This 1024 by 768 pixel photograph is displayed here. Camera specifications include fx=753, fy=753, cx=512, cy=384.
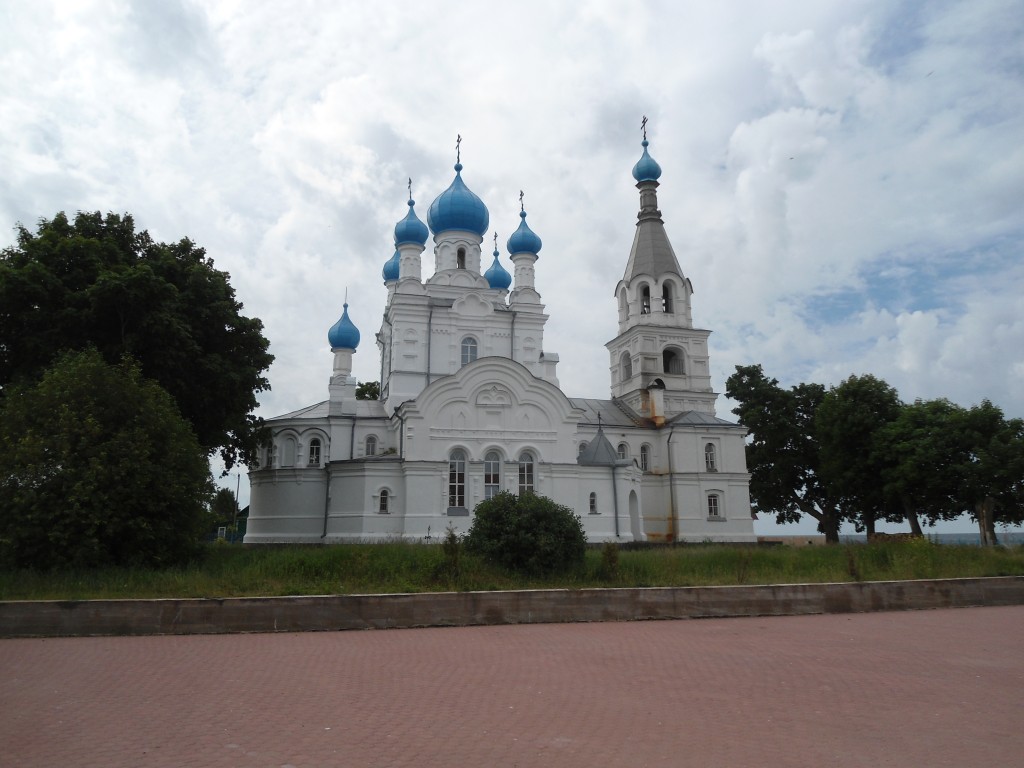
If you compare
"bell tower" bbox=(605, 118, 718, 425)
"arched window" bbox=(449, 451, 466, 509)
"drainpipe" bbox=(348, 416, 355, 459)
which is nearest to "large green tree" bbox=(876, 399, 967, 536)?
"bell tower" bbox=(605, 118, 718, 425)

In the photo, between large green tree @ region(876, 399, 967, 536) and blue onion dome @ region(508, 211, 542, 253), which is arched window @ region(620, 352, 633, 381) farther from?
large green tree @ region(876, 399, 967, 536)

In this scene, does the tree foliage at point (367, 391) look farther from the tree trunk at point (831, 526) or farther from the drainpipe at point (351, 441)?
the tree trunk at point (831, 526)

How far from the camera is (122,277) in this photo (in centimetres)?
1981

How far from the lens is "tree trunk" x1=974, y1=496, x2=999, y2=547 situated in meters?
30.1

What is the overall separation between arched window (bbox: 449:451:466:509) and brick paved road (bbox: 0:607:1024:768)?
59.2 ft

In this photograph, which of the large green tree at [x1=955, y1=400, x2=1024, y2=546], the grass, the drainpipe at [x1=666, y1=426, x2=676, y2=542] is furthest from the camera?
the drainpipe at [x1=666, y1=426, x2=676, y2=542]

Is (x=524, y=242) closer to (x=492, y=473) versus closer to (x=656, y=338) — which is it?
(x=656, y=338)

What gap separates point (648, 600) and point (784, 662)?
420 centimetres

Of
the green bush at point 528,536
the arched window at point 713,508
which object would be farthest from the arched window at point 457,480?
the green bush at point 528,536

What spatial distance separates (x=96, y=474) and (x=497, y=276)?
1032 inches

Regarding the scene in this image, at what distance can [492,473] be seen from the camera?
99.5 ft

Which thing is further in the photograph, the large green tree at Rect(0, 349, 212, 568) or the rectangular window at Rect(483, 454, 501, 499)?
the rectangular window at Rect(483, 454, 501, 499)

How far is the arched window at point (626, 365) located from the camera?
40156mm

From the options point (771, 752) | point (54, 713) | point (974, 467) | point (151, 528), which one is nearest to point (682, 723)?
point (771, 752)
